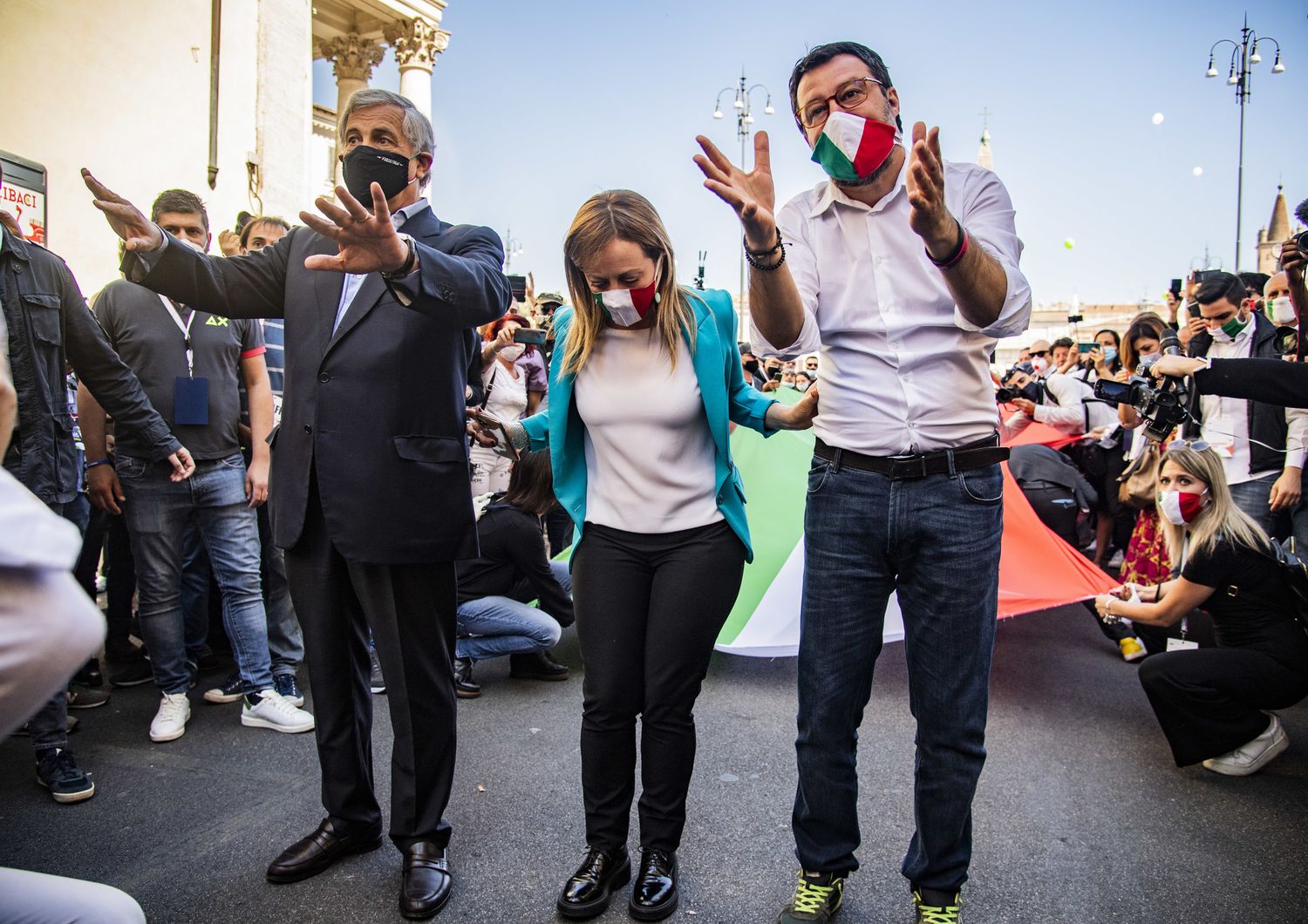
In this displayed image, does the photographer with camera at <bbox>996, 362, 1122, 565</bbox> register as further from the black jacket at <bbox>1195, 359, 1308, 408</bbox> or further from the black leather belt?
the black leather belt

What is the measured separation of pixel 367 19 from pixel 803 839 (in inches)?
998

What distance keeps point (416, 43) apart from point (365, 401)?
22692 mm

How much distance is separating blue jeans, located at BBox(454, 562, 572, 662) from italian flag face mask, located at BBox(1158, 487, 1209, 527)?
2.91 m

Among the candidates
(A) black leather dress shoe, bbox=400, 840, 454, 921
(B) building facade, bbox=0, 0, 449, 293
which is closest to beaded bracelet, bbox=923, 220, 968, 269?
(A) black leather dress shoe, bbox=400, 840, 454, 921

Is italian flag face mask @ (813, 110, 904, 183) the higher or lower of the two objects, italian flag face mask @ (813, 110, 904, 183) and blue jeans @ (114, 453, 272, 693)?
the higher

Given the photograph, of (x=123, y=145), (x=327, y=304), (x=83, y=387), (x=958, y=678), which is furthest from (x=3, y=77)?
(x=958, y=678)

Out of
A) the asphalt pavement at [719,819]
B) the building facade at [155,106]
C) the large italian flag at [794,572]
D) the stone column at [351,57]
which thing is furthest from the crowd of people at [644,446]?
the stone column at [351,57]

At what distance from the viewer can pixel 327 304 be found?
102 inches

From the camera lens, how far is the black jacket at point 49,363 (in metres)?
3.29

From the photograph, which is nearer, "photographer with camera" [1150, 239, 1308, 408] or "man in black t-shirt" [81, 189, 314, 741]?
"photographer with camera" [1150, 239, 1308, 408]

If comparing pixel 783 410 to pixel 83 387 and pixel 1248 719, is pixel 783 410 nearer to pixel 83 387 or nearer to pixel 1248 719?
pixel 1248 719

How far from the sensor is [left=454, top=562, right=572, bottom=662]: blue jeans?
458 centimetres

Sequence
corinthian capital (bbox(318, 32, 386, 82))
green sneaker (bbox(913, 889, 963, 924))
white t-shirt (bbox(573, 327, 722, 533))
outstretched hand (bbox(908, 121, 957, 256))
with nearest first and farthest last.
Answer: outstretched hand (bbox(908, 121, 957, 256)) < green sneaker (bbox(913, 889, 963, 924)) < white t-shirt (bbox(573, 327, 722, 533)) < corinthian capital (bbox(318, 32, 386, 82))

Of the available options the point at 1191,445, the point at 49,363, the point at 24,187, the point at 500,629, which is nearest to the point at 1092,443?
the point at 1191,445
